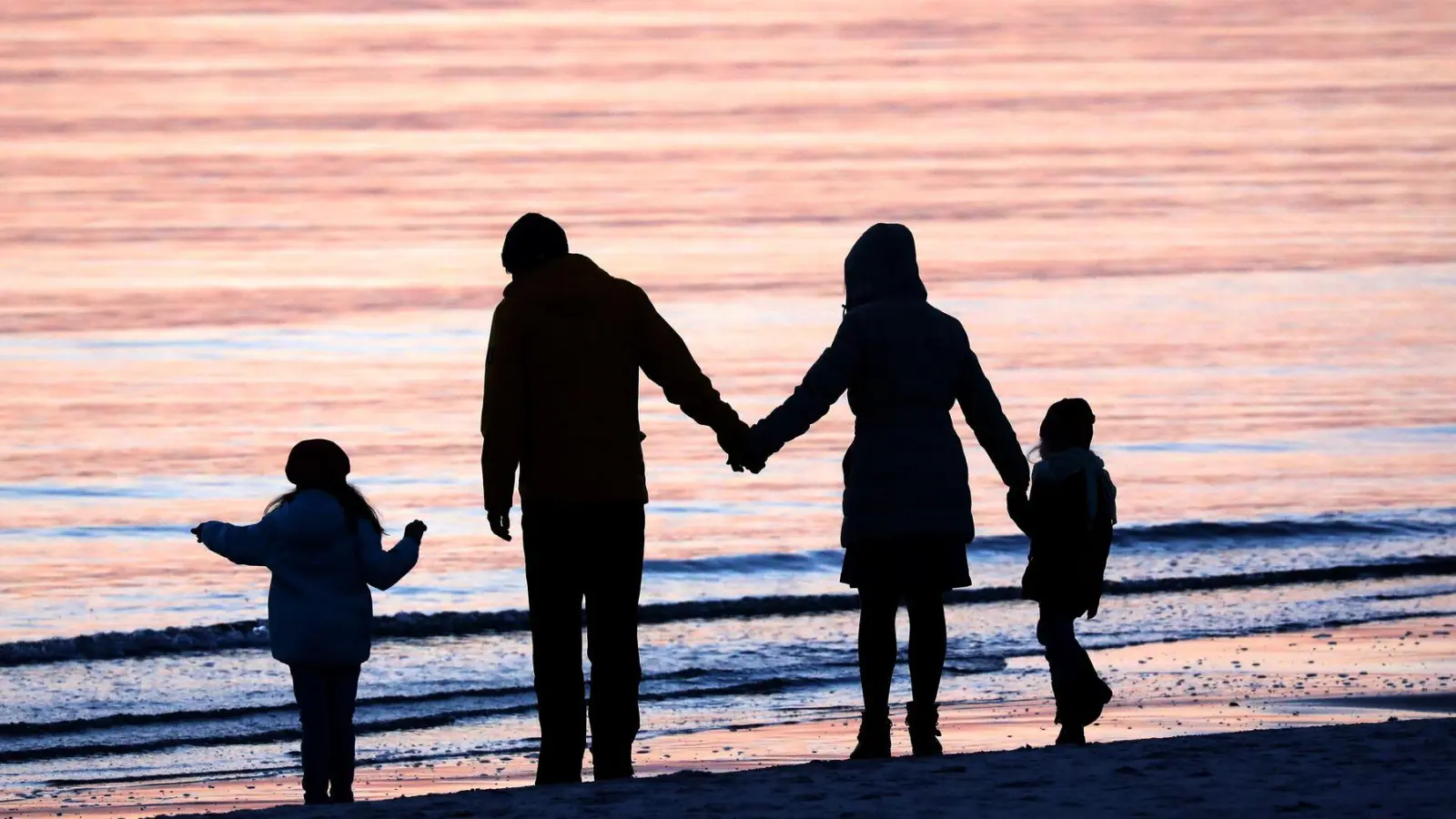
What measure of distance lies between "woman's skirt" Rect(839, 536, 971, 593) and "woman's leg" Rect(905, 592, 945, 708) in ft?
0.16

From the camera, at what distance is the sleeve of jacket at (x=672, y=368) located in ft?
22.6

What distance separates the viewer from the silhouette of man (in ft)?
22.1

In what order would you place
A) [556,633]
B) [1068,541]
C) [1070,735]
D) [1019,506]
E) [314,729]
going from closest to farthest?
1. [556,633]
2. [314,729]
3. [1019,506]
4. [1068,541]
5. [1070,735]

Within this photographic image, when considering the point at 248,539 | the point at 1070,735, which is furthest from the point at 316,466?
the point at 1070,735

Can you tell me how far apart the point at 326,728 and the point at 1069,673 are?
2.62 m

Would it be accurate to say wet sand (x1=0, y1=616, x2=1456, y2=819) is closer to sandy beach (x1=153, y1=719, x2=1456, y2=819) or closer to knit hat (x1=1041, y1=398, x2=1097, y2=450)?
sandy beach (x1=153, y1=719, x2=1456, y2=819)

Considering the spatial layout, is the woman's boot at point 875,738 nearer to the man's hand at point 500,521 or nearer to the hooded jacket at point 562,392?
the hooded jacket at point 562,392

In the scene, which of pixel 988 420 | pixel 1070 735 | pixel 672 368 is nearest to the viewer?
pixel 672 368

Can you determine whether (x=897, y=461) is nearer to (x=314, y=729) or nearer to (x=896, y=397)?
(x=896, y=397)

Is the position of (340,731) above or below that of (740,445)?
below

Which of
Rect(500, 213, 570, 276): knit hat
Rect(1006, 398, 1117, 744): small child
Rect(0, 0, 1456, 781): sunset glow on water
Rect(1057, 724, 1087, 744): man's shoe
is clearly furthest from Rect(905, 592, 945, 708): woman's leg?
Rect(0, 0, 1456, 781): sunset glow on water

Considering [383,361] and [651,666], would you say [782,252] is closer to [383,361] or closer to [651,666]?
[383,361]

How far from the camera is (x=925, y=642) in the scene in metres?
7.11

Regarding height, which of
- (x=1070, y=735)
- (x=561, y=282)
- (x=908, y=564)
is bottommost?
(x=1070, y=735)
